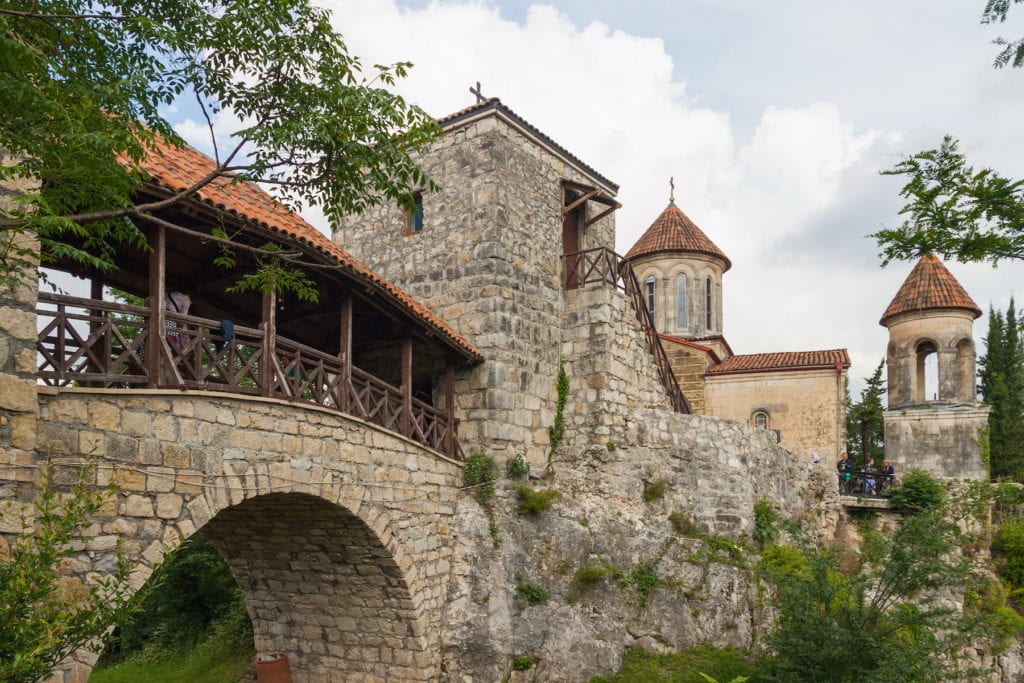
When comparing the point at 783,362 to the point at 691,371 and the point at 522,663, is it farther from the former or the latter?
the point at 522,663

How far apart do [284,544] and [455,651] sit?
3109 millimetres

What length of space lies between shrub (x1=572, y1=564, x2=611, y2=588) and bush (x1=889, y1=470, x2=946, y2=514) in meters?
9.51

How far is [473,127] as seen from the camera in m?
13.8

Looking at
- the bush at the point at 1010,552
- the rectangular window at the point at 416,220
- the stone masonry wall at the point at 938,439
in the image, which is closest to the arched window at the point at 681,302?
the stone masonry wall at the point at 938,439

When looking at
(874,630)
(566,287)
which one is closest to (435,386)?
(566,287)

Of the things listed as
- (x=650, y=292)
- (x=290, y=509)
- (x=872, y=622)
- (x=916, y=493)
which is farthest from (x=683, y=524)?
(x=650, y=292)

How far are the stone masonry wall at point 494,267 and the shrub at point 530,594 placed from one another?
224 cm

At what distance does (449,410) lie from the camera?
42.1ft

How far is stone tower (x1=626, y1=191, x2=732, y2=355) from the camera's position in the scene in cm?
2512

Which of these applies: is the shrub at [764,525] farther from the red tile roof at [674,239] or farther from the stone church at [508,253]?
the red tile roof at [674,239]

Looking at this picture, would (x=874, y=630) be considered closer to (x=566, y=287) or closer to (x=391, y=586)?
(x=391, y=586)

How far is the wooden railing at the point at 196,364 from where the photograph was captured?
6598mm

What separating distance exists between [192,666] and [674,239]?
A: 18461mm

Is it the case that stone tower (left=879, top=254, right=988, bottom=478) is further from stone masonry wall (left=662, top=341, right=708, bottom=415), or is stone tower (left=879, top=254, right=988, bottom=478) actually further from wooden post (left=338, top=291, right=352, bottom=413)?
wooden post (left=338, top=291, right=352, bottom=413)
